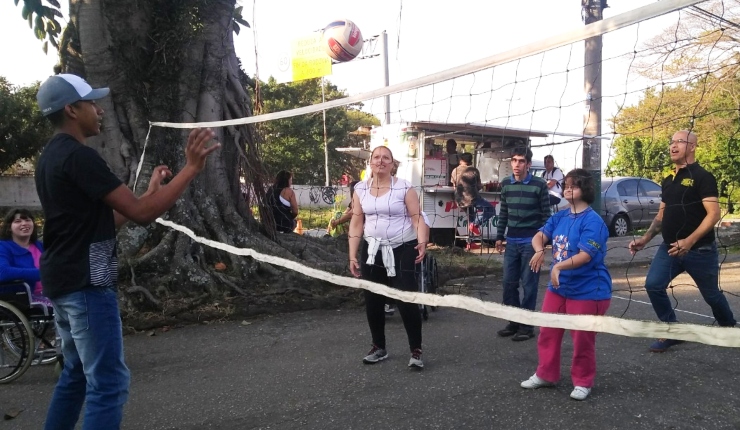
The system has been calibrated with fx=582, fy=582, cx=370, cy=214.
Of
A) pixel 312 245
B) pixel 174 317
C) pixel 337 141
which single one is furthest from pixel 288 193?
pixel 337 141

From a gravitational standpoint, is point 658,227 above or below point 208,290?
above

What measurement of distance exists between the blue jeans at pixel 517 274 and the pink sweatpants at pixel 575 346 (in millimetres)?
1313

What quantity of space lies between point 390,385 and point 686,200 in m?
2.62

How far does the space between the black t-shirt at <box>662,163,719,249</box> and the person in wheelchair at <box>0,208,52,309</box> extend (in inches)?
193

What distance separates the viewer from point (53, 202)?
257 cm

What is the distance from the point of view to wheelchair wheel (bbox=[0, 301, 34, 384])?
14.1 feet

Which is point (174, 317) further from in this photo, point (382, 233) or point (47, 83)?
point (47, 83)

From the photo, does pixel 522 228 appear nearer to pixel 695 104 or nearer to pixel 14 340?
pixel 695 104

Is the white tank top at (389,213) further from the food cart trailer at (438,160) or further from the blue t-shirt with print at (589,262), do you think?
the food cart trailer at (438,160)

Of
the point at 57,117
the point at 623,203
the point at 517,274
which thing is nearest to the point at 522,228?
the point at 517,274

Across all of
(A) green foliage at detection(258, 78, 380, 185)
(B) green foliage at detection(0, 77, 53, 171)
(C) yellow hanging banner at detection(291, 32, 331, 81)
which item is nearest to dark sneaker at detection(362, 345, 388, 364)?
(C) yellow hanging banner at detection(291, 32, 331, 81)

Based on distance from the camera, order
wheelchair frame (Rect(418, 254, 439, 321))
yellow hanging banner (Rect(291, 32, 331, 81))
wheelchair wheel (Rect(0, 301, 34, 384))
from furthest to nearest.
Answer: yellow hanging banner (Rect(291, 32, 331, 81))
wheelchair frame (Rect(418, 254, 439, 321))
wheelchair wheel (Rect(0, 301, 34, 384))

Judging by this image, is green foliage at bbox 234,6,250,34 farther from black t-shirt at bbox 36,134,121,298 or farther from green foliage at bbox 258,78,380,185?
green foliage at bbox 258,78,380,185

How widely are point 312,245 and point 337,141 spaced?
23084mm
